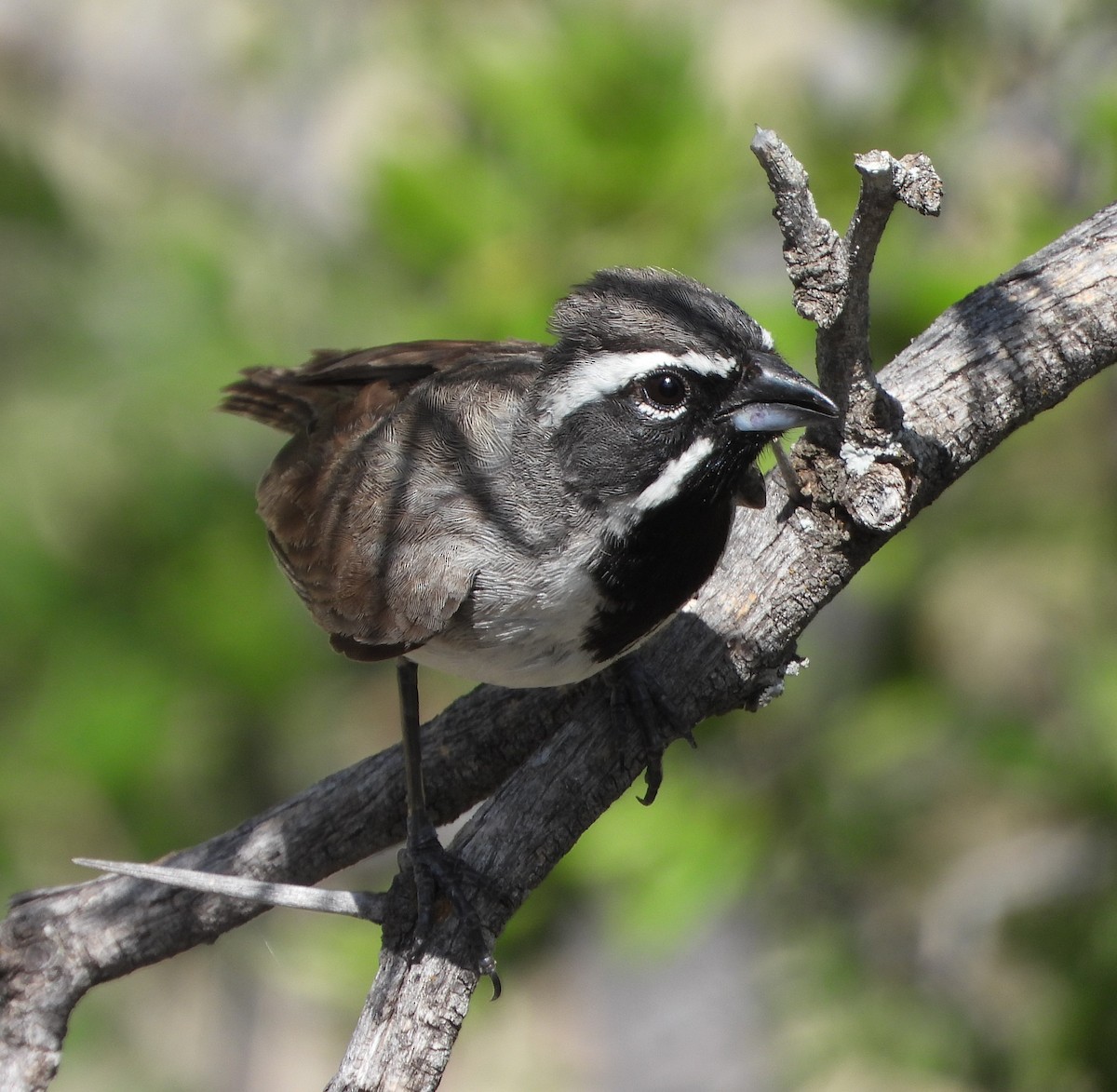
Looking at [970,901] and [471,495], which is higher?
[471,495]

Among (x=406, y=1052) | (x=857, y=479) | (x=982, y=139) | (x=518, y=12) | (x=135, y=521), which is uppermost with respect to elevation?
(x=518, y=12)

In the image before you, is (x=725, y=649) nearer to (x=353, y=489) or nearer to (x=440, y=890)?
(x=440, y=890)

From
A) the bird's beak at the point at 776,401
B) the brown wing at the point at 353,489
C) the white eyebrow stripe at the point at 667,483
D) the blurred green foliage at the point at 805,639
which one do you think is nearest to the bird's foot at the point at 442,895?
the brown wing at the point at 353,489

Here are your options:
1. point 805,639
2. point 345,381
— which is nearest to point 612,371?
point 345,381

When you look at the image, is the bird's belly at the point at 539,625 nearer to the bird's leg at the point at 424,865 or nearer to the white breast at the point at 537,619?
the white breast at the point at 537,619

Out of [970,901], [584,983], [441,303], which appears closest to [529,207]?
[441,303]

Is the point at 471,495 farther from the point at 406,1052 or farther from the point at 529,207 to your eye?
the point at 529,207

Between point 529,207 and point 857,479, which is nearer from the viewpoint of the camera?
point 857,479
